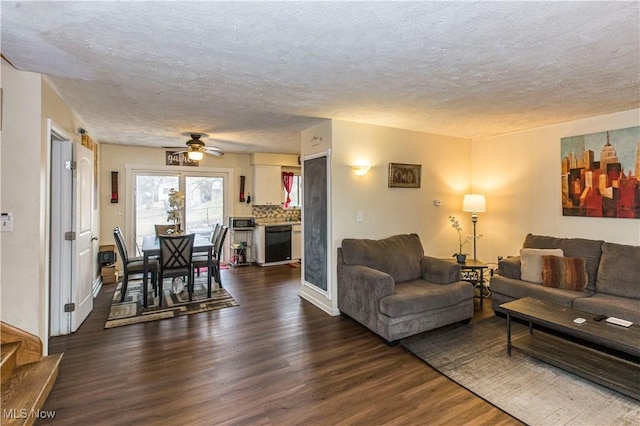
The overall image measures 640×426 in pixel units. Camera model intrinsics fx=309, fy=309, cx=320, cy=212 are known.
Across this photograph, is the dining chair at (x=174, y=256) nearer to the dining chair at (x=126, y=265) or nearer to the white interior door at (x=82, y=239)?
the dining chair at (x=126, y=265)

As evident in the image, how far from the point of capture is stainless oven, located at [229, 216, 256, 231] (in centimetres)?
A: 688

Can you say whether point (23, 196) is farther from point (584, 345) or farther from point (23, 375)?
point (584, 345)

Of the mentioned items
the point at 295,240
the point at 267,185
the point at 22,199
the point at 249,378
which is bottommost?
the point at 249,378

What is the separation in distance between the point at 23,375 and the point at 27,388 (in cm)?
24

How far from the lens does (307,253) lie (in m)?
4.47

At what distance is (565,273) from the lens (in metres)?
3.40

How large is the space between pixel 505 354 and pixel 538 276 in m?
1.25

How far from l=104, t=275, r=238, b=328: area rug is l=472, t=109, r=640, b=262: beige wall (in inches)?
163

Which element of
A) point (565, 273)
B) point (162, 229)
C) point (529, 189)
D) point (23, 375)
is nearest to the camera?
point (23, 375)

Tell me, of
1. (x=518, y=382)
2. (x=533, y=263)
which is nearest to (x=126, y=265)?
(x=518, y=382)

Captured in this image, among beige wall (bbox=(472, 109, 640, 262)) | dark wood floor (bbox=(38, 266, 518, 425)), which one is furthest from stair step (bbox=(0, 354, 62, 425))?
beige wall (bbox=(472, 109, 640, 262))

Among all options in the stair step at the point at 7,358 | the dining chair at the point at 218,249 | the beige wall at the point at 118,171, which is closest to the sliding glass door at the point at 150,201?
the beige wall at the point at 118,171

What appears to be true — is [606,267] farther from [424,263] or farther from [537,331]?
[424,263]

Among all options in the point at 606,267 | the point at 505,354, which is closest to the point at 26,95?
the point at 505,354
